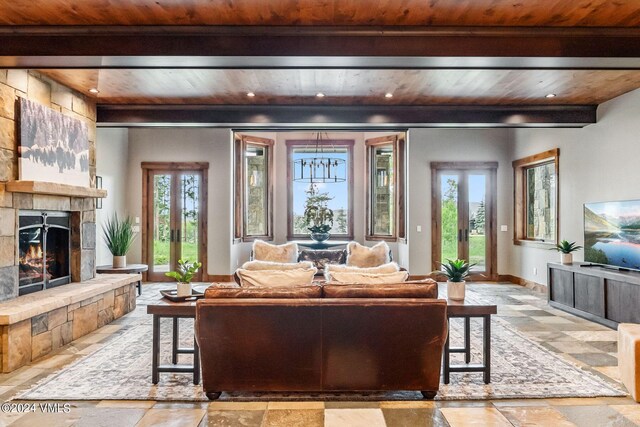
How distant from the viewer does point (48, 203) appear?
488cm

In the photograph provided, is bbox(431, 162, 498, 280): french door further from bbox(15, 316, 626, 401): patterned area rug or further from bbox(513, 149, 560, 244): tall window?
bbox(15, 316, 626, 401): patterned area rug

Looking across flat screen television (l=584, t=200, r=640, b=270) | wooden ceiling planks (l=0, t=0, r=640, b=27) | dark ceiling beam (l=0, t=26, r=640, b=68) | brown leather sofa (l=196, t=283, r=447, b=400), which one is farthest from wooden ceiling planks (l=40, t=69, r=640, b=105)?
brown leather sofa (l=196, t=283, r=447, b=400)

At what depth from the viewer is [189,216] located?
866 cm

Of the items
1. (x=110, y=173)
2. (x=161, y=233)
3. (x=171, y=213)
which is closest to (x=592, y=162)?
(x=171, y=213)

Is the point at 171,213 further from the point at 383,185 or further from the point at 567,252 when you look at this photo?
the point at 567,252

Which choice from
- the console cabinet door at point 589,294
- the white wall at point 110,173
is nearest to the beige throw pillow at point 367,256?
the console cabinet door at point 589,294

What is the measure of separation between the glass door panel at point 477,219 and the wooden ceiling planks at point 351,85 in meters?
2.77

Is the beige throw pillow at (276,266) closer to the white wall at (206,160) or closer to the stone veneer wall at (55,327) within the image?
the stone veneer wall at (55,327)

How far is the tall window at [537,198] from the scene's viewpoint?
7504mm

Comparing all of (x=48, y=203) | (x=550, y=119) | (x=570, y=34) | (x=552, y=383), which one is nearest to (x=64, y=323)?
(x=48, y=203)

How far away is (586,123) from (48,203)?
7208 millimetres

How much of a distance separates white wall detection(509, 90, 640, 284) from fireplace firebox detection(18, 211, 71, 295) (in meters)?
7.11

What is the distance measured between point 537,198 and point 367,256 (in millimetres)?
3951

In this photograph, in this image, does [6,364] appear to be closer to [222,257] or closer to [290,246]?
[290,246]
